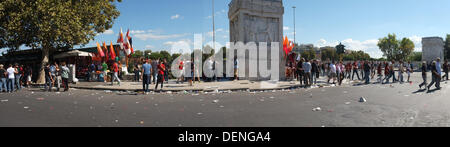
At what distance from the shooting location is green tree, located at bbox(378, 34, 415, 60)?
77.4 m

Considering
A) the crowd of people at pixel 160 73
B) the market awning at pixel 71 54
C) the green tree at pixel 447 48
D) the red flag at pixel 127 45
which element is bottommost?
the crowd of people at pixel 160 73

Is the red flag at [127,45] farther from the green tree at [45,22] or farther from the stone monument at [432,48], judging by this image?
the stone monument at [432,48]

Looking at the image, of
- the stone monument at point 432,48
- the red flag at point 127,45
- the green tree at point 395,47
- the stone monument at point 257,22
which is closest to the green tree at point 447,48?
the green tree at point 395,47

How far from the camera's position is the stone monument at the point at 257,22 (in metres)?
16.6

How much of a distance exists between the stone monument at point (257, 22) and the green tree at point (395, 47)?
258 feet

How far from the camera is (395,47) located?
80.1m

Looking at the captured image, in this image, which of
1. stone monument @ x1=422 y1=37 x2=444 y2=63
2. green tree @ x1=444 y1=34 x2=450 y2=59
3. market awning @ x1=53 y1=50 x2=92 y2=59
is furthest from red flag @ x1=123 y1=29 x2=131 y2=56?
green tree @ x1=444 y1=34 x2=450 y2=59

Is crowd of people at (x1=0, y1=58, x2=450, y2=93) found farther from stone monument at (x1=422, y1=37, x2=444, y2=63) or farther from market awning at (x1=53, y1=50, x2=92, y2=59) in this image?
stone monument at (x1=422, y1=37, x2=444, y2=63)

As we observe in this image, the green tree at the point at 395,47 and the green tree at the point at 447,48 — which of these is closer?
the green tree at the point at 447,48

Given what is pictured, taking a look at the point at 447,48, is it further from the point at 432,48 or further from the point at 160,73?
the point at 160,73

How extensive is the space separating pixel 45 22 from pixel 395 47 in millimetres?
93561

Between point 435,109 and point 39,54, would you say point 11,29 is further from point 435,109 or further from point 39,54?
point 435,109
